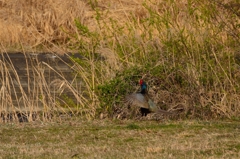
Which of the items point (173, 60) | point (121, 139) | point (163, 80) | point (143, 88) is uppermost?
point (173, 60)

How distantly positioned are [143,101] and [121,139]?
7.35 feet

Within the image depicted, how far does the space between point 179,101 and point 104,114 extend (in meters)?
1.26

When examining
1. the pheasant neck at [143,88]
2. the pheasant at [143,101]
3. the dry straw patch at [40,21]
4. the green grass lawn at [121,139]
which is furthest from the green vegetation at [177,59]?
the dry straw patch at [40,21]

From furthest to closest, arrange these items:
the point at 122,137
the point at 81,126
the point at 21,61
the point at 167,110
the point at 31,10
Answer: the point at 31,10 → the point at 21,61 → the point at 167,110 → the point at 81,126 → the point at 122,137

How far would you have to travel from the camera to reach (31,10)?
95.0 ft

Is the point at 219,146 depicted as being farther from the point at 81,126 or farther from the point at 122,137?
the point at 81,126

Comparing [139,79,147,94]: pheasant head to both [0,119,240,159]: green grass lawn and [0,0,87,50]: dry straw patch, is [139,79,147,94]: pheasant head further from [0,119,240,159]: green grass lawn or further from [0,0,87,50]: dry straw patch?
[0,0,87,50]: dry straw patch

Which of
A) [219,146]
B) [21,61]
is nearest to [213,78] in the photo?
[219,146]

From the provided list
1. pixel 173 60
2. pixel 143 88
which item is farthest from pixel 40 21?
pixel 143 88

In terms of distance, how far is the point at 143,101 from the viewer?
11969mm

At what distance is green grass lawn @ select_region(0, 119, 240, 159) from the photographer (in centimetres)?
862

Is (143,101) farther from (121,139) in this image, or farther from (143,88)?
(121,139)

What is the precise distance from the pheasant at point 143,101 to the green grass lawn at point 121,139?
0.27 m

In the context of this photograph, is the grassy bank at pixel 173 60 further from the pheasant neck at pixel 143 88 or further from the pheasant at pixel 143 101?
the pheasant neck at pixel 143 88
